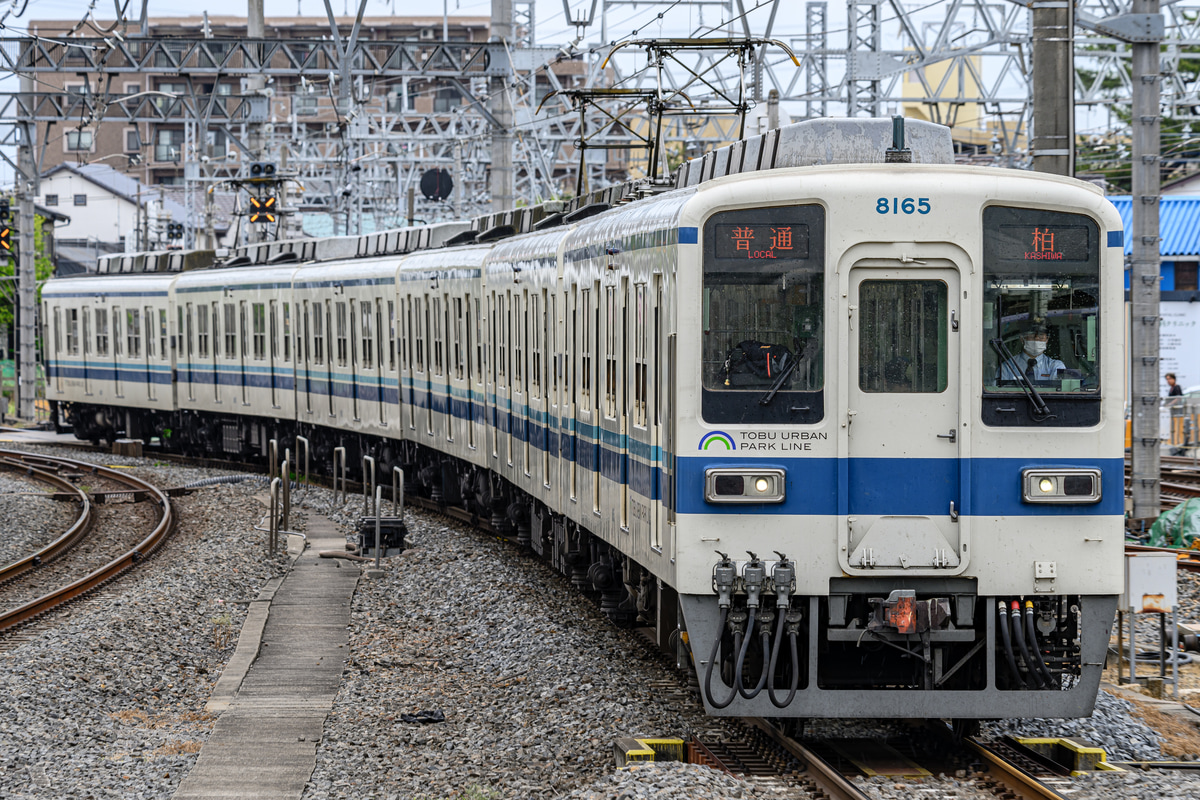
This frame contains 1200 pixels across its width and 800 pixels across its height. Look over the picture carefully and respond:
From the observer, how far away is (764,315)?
771 centimetres

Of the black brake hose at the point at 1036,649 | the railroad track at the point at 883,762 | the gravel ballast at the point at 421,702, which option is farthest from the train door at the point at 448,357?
the black brake hose at the point at 1036,649

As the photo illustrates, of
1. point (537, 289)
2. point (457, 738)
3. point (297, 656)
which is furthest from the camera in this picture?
point (537, 289)

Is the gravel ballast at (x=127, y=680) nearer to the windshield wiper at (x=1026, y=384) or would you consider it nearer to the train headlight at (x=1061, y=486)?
the train headlight at (x=1061, y=486)

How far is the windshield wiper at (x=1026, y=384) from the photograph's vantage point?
A: 7.68 m

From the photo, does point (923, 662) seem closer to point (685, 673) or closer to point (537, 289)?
point (685, 673)

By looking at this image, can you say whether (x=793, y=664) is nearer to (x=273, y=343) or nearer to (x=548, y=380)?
(x=548, y=380)

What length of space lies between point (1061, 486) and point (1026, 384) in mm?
486

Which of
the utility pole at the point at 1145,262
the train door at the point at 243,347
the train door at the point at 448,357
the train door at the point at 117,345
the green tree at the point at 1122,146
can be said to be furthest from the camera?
the green tree at the point at 1122,146

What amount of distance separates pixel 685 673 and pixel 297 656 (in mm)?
2782

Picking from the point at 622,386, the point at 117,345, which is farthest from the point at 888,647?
the point at 117,345

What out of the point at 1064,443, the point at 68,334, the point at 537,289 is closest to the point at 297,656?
the point at 537,289

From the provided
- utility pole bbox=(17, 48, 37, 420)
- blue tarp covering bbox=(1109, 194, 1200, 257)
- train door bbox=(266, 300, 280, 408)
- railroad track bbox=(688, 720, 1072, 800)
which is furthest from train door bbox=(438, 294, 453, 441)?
blue tarp covering bbox=(1109, 194, 1200, 257)

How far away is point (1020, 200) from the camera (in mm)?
7719

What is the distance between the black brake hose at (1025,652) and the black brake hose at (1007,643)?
4 centimetres
